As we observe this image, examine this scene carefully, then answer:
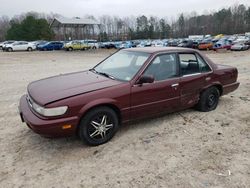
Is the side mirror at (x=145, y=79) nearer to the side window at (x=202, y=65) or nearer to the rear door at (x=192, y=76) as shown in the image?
the rear door at (x=192, y=76)

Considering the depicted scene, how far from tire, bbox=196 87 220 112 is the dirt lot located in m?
0.34

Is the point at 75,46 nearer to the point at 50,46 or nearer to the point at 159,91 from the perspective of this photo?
the point at 50,46

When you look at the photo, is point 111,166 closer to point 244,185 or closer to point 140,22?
point 244,185

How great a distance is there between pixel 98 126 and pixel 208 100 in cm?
277

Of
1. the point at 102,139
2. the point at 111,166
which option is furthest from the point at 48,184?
the point at 102,139

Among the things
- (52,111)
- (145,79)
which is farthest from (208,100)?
(52,111)

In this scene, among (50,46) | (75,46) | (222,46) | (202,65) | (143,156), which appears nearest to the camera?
(143,156)

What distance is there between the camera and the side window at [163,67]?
174 inches

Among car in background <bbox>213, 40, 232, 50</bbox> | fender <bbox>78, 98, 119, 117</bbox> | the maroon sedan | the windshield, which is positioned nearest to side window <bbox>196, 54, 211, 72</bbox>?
the maroon sedan

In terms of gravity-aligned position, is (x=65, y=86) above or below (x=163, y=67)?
below

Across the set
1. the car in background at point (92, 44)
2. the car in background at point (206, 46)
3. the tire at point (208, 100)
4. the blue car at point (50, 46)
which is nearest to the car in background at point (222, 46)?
the car in background at point (206, 46)

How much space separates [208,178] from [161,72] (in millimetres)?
2104

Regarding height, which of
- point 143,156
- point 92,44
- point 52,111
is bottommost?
point 143,156

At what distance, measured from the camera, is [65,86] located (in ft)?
13.2
